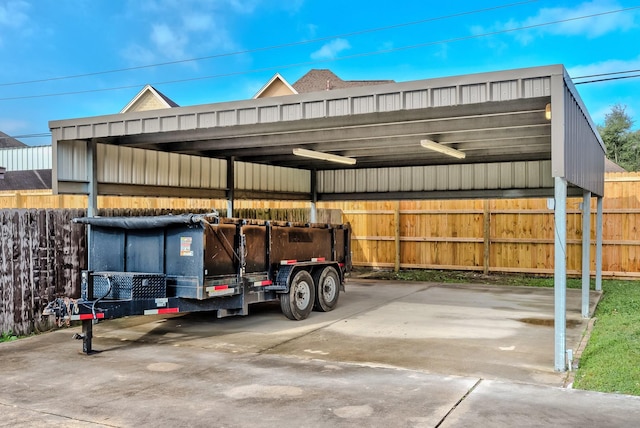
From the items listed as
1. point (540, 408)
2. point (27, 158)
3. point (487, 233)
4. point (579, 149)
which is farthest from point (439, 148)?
point (27, 158)

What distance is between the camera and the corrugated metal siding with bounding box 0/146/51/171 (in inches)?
850

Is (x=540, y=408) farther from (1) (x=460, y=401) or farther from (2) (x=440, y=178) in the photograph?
(2) (x=440, y=178)

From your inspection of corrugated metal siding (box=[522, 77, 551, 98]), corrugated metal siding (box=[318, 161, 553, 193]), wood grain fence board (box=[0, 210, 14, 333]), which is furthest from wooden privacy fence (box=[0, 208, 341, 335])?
corrugated metal siding (box=[318, 161, 553, 193])

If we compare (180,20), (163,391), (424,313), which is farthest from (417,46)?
(180,20)

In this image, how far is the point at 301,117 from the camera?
9195 millimetres

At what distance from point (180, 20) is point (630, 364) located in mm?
67154

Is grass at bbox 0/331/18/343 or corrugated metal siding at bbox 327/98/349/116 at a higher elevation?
corrugated metal siding at bbox 327/98/349/116

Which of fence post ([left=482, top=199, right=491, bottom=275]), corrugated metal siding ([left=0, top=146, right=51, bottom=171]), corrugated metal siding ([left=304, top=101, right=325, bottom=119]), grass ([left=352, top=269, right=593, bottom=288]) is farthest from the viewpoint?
corrugated metal siding ([left=0, top=146, right=51, bottom=171])

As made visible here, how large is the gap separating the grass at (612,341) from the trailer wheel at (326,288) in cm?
494

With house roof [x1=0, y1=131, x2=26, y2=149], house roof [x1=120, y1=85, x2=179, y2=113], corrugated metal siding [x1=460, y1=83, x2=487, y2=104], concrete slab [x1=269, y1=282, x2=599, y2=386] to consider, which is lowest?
concrete slab [x1=269, y1=282, x2=599, y2=386]

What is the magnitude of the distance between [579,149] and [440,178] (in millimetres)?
7687

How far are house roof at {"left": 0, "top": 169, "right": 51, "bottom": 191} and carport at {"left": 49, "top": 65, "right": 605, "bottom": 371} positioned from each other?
1913 cm

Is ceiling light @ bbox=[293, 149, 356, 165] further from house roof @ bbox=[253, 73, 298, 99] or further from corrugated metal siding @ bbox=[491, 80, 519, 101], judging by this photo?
house roof @ bbox=[253, 73, 298, 99]

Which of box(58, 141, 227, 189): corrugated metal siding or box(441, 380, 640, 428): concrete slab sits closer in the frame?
box(441, 380, 640, 428): concrete slab
